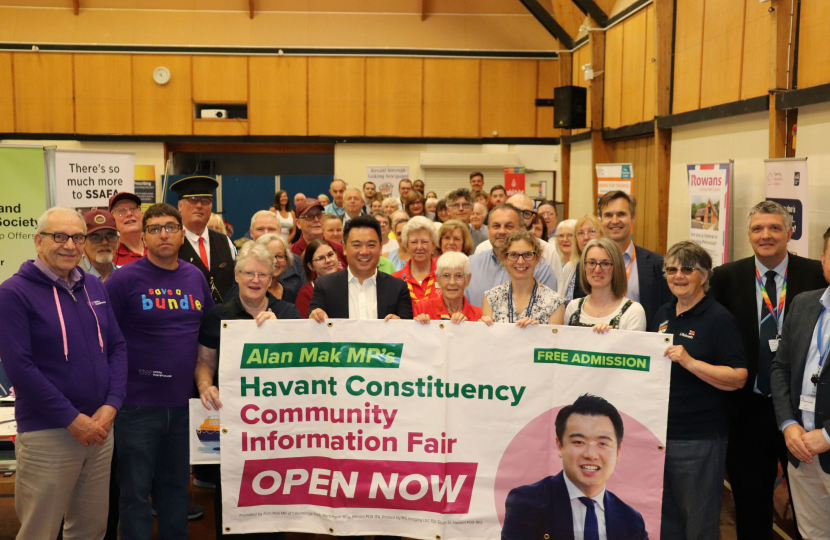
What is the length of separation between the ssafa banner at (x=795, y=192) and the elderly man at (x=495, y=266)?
271 cm

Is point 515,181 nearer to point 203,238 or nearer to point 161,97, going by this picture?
point 161,97

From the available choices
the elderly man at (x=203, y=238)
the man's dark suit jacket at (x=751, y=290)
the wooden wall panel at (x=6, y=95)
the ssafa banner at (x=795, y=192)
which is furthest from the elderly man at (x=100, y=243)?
the wooden wall panel at (x=6, y=95)

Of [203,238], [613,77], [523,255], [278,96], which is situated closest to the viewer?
[523,255]

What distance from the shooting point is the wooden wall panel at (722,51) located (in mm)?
7984

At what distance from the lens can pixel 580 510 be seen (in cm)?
327

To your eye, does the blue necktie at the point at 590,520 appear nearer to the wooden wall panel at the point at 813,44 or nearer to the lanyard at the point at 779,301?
the lanyard at the point at 779,301

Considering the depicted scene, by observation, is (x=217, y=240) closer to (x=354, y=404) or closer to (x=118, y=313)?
(x=118, y=313)

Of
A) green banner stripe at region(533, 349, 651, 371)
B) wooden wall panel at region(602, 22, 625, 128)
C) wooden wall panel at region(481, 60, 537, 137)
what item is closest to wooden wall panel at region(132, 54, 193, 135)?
wooden wall panel at region(481, 60, 537, 137)

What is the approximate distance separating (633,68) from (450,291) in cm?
887

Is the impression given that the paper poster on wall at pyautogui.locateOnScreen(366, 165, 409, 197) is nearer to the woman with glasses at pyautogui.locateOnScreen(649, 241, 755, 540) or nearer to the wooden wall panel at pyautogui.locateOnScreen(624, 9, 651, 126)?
the wooden wall panel at pyautogui.locateOnScreen(624, 9, 651, 126)

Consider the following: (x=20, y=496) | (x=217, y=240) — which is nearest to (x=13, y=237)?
(x=217, y=240)

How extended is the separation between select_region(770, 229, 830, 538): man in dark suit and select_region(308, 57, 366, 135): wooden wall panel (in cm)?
1352

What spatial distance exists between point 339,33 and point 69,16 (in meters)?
6.14

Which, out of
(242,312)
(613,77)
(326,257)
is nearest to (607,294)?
(242,312)
